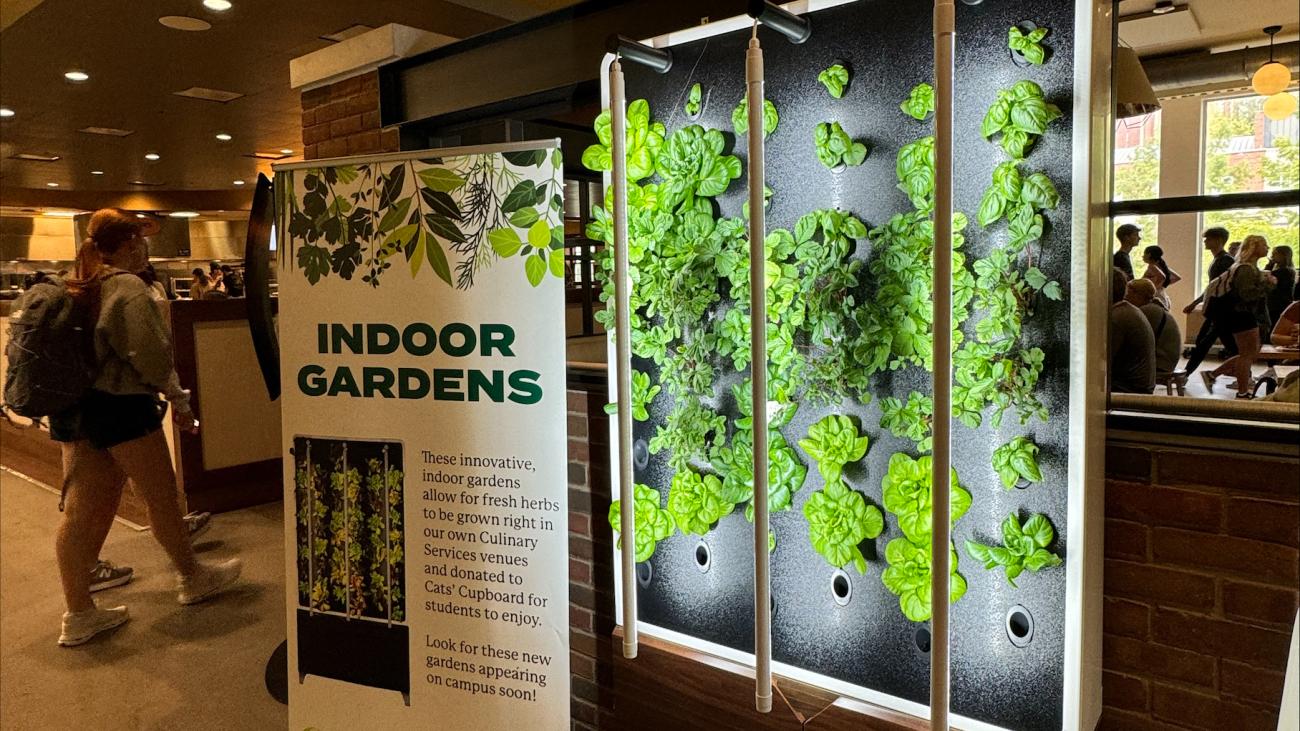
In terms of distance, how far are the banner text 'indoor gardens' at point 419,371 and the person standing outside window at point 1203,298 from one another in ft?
4.43

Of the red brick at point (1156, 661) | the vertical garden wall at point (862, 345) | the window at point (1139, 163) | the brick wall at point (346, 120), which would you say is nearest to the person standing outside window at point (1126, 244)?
the window at point (1139, 163)

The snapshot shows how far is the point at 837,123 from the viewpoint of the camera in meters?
1.71

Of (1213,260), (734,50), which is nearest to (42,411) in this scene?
(734,50)

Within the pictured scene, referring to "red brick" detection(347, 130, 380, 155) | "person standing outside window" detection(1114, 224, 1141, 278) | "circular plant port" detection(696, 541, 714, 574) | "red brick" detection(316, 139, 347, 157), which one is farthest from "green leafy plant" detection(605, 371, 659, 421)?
"red brick" detection(316, 139, 347, 157)

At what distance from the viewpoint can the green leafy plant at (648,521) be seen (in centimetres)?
206

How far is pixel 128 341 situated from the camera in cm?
329

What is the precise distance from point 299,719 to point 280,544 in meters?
2.31

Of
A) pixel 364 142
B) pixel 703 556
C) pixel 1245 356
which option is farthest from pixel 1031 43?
pixel 364 142

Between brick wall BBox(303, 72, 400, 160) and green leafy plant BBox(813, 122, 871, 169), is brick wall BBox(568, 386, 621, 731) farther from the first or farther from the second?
brick wall BBox(303, 72, 400, 160)

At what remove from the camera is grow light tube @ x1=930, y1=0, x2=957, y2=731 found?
1336 mm

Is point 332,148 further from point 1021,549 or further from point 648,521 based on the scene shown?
point 1021,549

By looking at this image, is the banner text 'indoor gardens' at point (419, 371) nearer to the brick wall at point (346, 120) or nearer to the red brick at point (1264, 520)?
the brick wall at point (346, 120)

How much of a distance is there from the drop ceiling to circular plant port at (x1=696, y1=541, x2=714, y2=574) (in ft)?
9.84

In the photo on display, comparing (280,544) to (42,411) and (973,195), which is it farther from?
(973,195)
